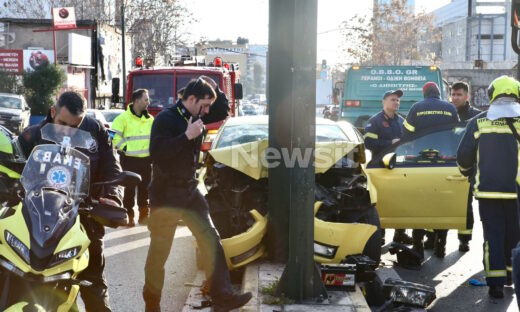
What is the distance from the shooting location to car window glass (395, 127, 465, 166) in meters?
8.23

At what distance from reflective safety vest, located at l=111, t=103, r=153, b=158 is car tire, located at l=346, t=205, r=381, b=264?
3.54 metres

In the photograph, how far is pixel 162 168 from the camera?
5.47 metres

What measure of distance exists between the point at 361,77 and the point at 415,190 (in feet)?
38.8

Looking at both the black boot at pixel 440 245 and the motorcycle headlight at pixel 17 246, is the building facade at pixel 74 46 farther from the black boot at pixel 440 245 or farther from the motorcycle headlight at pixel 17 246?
the motorcycle headlight at pixel 17 246

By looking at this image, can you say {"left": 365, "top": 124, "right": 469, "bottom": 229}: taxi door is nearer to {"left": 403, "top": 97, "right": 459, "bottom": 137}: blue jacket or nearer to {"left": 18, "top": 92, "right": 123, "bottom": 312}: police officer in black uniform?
{"left": 403, "top": 97, "right": 459, "bottom": 137}: blue jacket

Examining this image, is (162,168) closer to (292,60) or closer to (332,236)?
(292,60)

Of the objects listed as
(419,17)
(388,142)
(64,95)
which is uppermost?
(419,17)

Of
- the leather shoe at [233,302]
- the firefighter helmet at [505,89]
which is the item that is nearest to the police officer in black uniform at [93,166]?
the leather shoe at [233,302]

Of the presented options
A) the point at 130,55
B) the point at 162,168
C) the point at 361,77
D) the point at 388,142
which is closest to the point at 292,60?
the point at 162,168

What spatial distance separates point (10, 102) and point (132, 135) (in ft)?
63.1

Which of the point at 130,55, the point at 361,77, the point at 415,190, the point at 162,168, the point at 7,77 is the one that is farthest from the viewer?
the point at 130,55


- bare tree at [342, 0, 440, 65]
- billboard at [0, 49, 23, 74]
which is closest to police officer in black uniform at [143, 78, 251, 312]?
billboard at [0, 49, 23, 74]

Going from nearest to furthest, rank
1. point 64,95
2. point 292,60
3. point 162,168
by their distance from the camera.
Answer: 1. point 64,95
2. point 162,168
3. point 292,60

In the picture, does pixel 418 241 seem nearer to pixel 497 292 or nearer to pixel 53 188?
pixel 497 292
